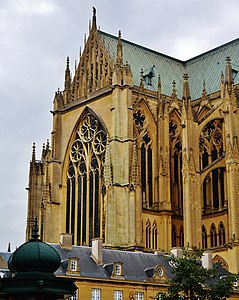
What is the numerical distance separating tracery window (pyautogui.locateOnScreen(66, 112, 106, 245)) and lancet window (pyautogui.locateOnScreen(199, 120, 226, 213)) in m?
8.93

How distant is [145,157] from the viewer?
2296 inches

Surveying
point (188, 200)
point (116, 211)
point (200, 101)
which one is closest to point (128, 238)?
point (116, 211)

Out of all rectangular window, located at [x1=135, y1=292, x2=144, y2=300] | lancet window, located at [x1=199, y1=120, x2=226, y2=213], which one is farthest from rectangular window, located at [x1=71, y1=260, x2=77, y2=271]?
lancet window, located at [x1=199, y1=120, x2=226, y2=213]

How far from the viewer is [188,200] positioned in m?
53.2

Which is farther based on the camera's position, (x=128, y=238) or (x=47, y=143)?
(x=47, y=143)

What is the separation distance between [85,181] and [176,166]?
8.41 m

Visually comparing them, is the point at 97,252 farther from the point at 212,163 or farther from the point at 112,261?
the point at 212,163

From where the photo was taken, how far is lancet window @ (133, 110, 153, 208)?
187 ft

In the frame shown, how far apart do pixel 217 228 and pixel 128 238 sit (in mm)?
7408

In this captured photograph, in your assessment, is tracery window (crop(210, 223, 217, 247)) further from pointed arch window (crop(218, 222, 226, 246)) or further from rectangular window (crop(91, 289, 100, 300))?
rectangular window (crop(91, 289, 100, 300))

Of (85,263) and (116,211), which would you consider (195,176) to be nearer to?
(116,211)

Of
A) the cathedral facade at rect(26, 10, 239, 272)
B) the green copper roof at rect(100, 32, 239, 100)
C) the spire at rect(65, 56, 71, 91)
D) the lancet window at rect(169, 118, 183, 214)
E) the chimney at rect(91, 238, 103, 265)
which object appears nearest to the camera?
the chimney at rect(91, 238, 103, 265)

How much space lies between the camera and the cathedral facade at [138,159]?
173 ft

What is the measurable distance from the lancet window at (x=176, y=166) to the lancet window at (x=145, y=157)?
7.73 feet
